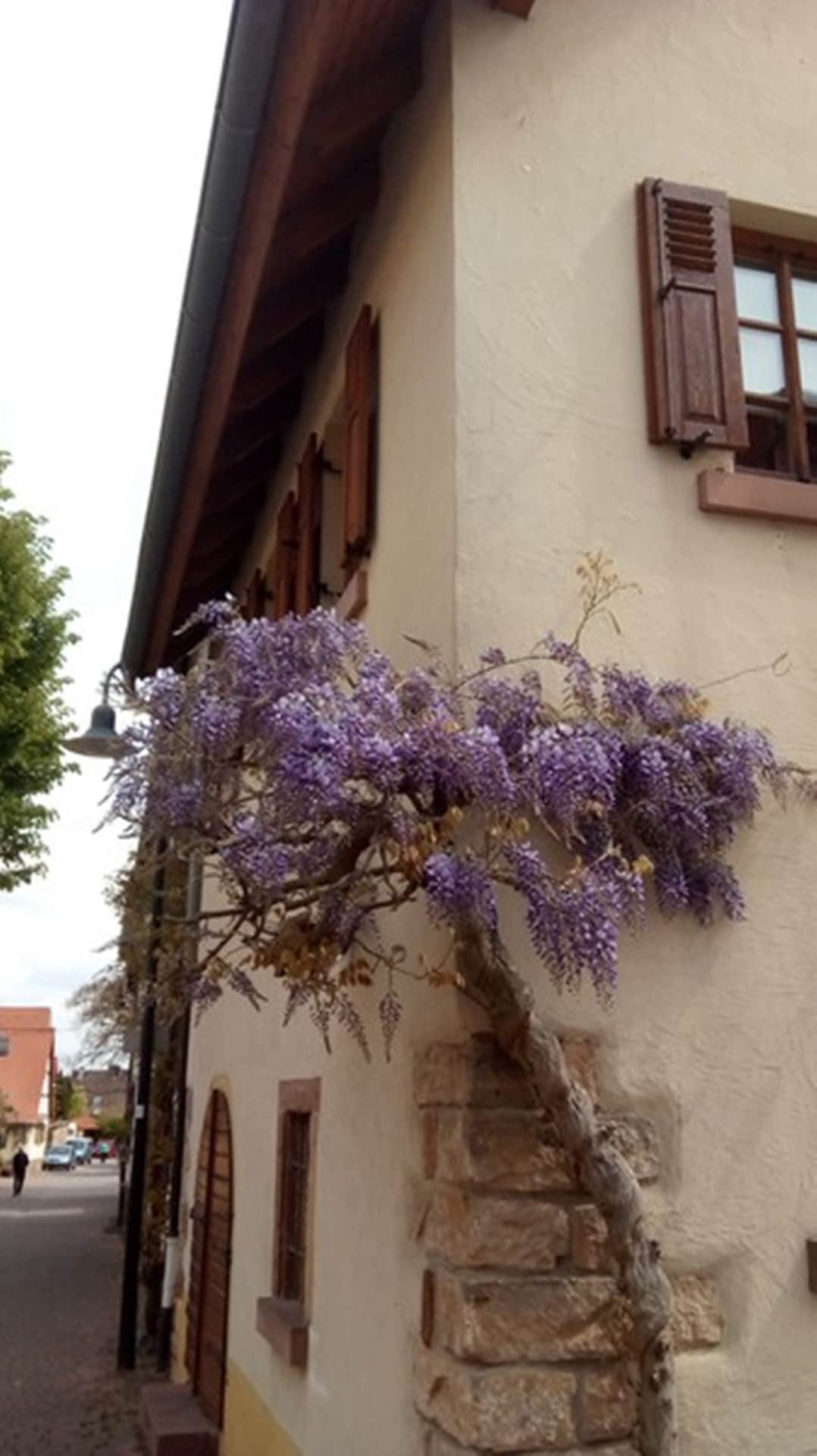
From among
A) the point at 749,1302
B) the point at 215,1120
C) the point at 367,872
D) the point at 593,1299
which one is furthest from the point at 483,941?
the point at 215,1120

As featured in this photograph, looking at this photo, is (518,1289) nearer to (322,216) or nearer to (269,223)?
(269,223)

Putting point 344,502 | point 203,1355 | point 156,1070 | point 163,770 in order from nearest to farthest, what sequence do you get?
point 163,770 → point 344,502 → point 203,1355 → point 156,1070

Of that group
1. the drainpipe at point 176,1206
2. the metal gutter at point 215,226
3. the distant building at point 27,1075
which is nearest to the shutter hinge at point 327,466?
the metal gutter at point 215,226

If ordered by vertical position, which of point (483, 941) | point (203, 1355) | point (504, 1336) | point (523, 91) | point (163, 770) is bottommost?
point (203, 1355)

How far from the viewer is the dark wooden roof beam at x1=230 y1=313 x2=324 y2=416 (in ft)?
20.1

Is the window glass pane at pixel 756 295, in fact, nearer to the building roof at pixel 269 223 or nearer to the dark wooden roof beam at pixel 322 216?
the building roof at pixel 269 223

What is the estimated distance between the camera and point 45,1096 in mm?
72688

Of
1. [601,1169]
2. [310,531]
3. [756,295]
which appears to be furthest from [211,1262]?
[756,295]

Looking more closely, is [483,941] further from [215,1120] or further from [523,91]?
[215,1120]

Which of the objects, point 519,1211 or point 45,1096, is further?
point 45,1096

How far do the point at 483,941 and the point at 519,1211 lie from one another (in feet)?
2.36

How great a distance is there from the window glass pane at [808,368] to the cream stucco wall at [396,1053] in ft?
4.22

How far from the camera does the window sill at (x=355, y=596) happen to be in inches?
190

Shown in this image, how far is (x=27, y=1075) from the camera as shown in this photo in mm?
68938
